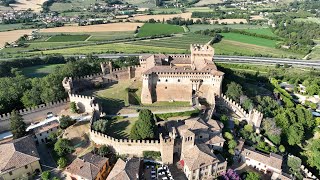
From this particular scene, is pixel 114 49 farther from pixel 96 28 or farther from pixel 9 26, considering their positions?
pixel 9 26

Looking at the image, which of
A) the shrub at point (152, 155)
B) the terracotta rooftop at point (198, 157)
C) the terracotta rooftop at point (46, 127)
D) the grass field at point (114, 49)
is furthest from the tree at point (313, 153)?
the grass field at point (114, 49)

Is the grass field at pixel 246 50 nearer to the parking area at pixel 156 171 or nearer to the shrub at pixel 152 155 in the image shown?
the shrub at pixel 152 155

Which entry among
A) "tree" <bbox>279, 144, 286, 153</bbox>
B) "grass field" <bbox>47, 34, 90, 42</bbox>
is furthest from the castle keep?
"grass field" <bbox>47, 34, 90, 42</bbox>

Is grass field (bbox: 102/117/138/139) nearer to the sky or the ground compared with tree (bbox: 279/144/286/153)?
nearer to the sky

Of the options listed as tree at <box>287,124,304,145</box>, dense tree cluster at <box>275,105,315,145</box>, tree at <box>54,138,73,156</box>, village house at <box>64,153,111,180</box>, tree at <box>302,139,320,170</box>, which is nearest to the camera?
village house at <box>64,153,111,180</box>

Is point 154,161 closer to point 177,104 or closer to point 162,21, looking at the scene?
point 177,104

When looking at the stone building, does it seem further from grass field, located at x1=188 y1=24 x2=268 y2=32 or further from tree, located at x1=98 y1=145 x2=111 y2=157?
grass field, located at x1=188 y1=24 x2=268 y2=32
